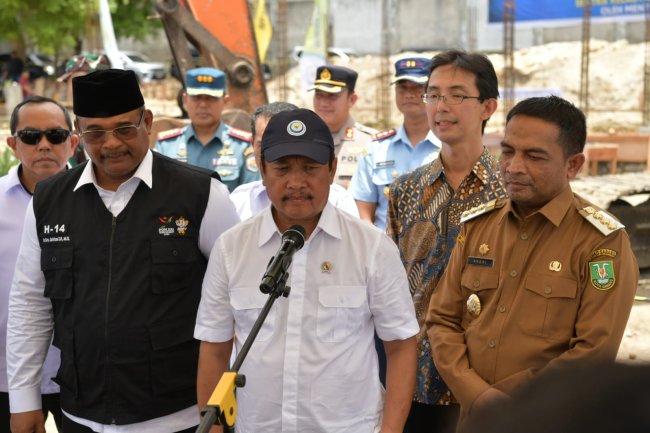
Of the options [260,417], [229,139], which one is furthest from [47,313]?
[229,139]

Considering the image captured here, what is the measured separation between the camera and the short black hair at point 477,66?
3.62 metres

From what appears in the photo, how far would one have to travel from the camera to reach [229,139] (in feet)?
20.5

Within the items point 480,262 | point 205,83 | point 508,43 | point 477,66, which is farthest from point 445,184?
point 508,43

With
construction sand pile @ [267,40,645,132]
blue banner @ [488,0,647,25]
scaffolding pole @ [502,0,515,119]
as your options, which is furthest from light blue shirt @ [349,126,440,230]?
construction sand pile @ [267,40,645,132]

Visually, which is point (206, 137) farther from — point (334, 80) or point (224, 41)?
point (224, 41)

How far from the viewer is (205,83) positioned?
6.45m

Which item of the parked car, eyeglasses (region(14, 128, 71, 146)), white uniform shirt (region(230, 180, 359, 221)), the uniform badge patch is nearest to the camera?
the uniform badge patch

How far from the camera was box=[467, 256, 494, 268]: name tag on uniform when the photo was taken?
2992 millimetres

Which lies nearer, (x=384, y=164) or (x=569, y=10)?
(x=384, y=164)

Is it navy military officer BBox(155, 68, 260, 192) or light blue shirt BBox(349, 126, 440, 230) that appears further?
navy military officer BBox(155, 68, 260, 192)

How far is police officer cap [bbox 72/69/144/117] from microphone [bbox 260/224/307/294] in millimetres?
1032

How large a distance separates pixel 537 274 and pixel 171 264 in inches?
50.0

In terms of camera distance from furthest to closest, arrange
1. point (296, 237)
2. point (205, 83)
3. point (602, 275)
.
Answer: point (205, 83)
point (602, 275)
point (296, 237)

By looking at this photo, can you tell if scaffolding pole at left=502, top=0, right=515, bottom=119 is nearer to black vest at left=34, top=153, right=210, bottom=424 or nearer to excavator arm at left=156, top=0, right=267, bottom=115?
excavator arm at left=156, top=0, right=267, bottom=115
